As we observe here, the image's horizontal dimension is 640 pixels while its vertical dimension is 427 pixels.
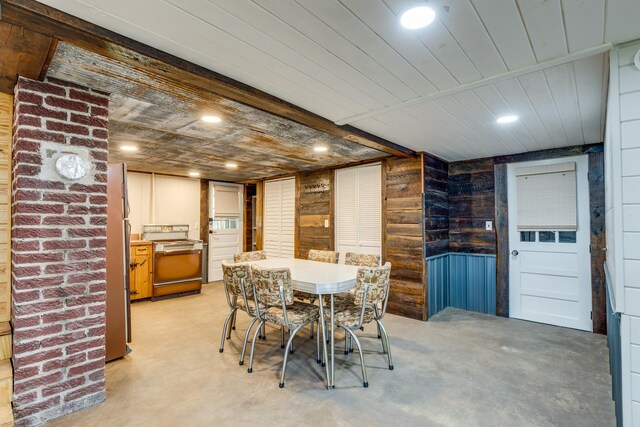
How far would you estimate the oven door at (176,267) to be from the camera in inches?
201

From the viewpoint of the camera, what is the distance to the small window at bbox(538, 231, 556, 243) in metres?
4.02

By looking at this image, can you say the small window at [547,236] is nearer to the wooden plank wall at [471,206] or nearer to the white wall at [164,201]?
the wooden plank wall at [471,206]

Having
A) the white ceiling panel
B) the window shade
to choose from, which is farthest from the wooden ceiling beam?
the window shade

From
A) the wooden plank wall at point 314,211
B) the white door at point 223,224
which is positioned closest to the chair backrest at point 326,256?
the wooden plank wall at point 314,211

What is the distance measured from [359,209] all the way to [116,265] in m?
3.17

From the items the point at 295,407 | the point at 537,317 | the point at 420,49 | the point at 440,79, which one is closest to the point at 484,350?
the point at 537,317

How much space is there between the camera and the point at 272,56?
1.79 m

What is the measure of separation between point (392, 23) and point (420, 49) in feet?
1.00

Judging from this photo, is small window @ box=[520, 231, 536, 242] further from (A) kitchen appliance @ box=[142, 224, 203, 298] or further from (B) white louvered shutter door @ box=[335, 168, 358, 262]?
(A) kitchen appliance @ box=[142, 224, 203, 298]

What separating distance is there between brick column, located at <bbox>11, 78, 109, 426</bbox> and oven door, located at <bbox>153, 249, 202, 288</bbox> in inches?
122

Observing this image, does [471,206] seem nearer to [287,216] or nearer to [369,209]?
[369,209]

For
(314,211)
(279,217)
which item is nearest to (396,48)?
(314,211)

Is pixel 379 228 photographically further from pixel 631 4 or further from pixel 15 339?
pixel 15 339

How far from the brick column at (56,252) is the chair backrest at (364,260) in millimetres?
2460
